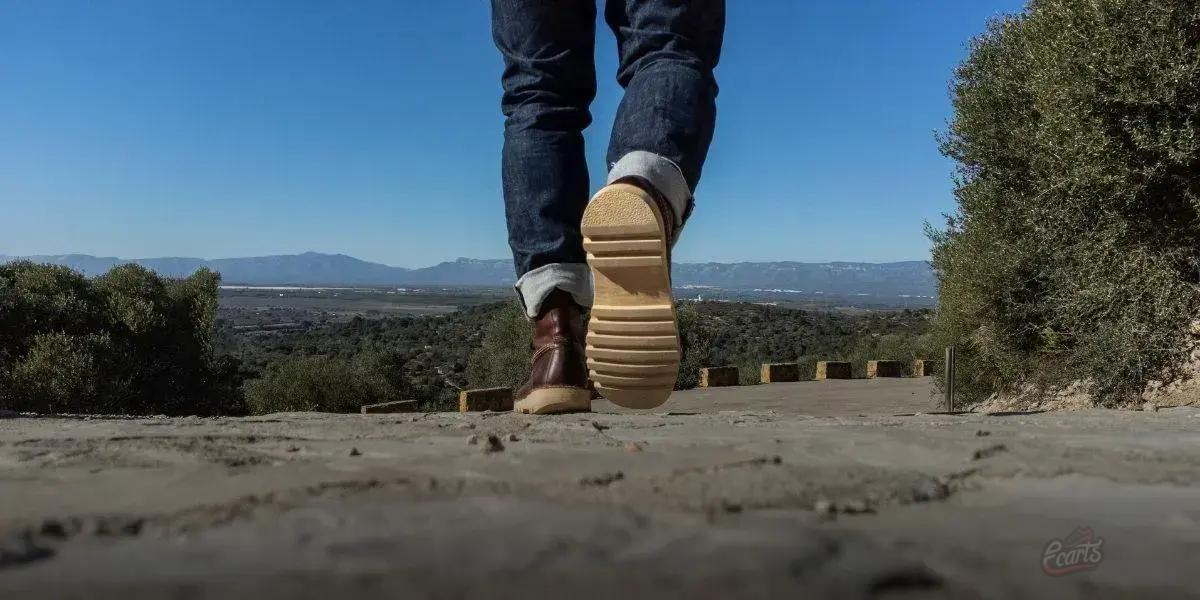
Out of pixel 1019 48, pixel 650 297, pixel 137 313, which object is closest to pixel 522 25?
pixel 650 297

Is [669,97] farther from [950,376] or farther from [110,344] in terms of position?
[110,344]

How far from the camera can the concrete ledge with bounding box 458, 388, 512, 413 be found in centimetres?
970

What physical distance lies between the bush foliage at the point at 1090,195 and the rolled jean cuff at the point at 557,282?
23.4 ft

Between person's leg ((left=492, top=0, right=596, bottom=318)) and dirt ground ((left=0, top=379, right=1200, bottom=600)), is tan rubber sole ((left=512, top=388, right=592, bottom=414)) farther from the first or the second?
dirt ground ((left=0, top=379, right=1200, bottom=600))

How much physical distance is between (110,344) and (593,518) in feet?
57.5

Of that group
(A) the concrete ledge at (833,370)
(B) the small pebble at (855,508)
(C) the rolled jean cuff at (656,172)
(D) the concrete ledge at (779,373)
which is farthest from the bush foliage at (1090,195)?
(B) the small pebble at (855,508)

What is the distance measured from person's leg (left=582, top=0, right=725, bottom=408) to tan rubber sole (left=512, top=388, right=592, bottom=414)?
0.24 metres

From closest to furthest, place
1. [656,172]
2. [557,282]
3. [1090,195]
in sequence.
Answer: [656,172]
[557,282]
[1090,195]

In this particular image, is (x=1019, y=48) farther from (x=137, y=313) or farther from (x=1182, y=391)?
(x=137, y=313)

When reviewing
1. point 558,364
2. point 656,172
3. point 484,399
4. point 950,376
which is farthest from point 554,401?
point 950,376

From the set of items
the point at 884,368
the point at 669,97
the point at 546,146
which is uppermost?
the point at 669,97

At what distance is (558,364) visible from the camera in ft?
9.33

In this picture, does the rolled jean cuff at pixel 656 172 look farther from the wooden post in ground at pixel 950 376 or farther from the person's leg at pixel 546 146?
the wooden post in ground at pixel 950 376

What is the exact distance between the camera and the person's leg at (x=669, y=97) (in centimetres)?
248
